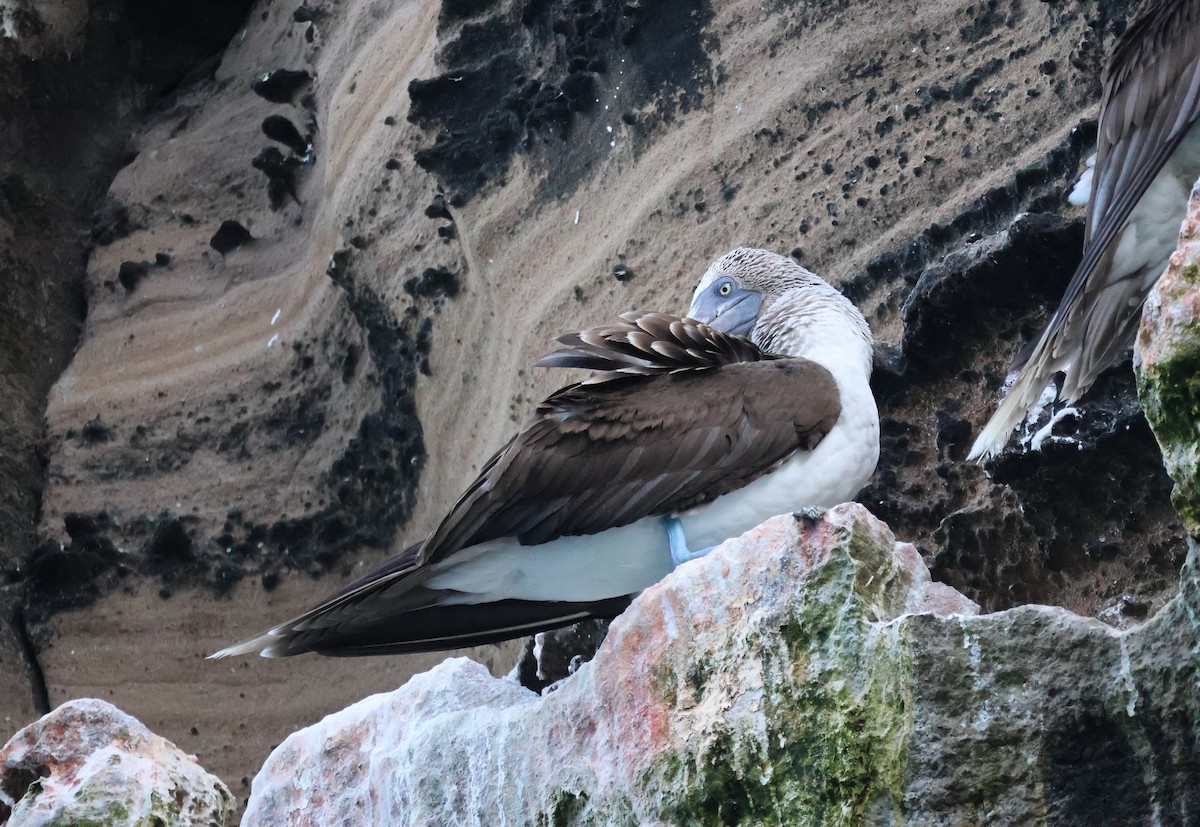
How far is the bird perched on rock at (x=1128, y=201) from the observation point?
3535mm

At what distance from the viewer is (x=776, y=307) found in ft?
14.0

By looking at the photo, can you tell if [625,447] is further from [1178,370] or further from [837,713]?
[1178,370]

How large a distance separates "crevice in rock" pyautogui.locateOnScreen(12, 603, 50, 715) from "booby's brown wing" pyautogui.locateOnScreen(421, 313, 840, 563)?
10.3 feet

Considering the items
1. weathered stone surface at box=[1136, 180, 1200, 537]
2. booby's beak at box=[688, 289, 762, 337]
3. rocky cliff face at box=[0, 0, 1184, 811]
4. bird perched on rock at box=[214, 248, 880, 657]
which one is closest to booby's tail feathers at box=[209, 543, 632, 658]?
bird perched on rock at box=[214, 248, 880, 657]

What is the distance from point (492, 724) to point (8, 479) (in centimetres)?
392

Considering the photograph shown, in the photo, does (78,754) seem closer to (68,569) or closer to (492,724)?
(492,724)

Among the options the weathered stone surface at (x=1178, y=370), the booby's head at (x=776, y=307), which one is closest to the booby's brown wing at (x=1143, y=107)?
the booby's head at (x=776, y=307)

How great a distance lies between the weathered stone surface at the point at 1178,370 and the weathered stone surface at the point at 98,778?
237 cm

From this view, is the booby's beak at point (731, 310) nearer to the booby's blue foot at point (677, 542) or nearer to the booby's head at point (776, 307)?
the booby's head at point (776, 307)

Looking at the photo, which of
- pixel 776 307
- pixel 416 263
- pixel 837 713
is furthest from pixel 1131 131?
pixel 416 263

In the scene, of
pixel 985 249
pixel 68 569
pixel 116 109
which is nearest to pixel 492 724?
pixel 985 249

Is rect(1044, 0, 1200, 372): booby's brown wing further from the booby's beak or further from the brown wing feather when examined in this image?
the booby's beak

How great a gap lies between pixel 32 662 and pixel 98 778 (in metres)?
2.93

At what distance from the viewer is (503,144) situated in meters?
5.65
